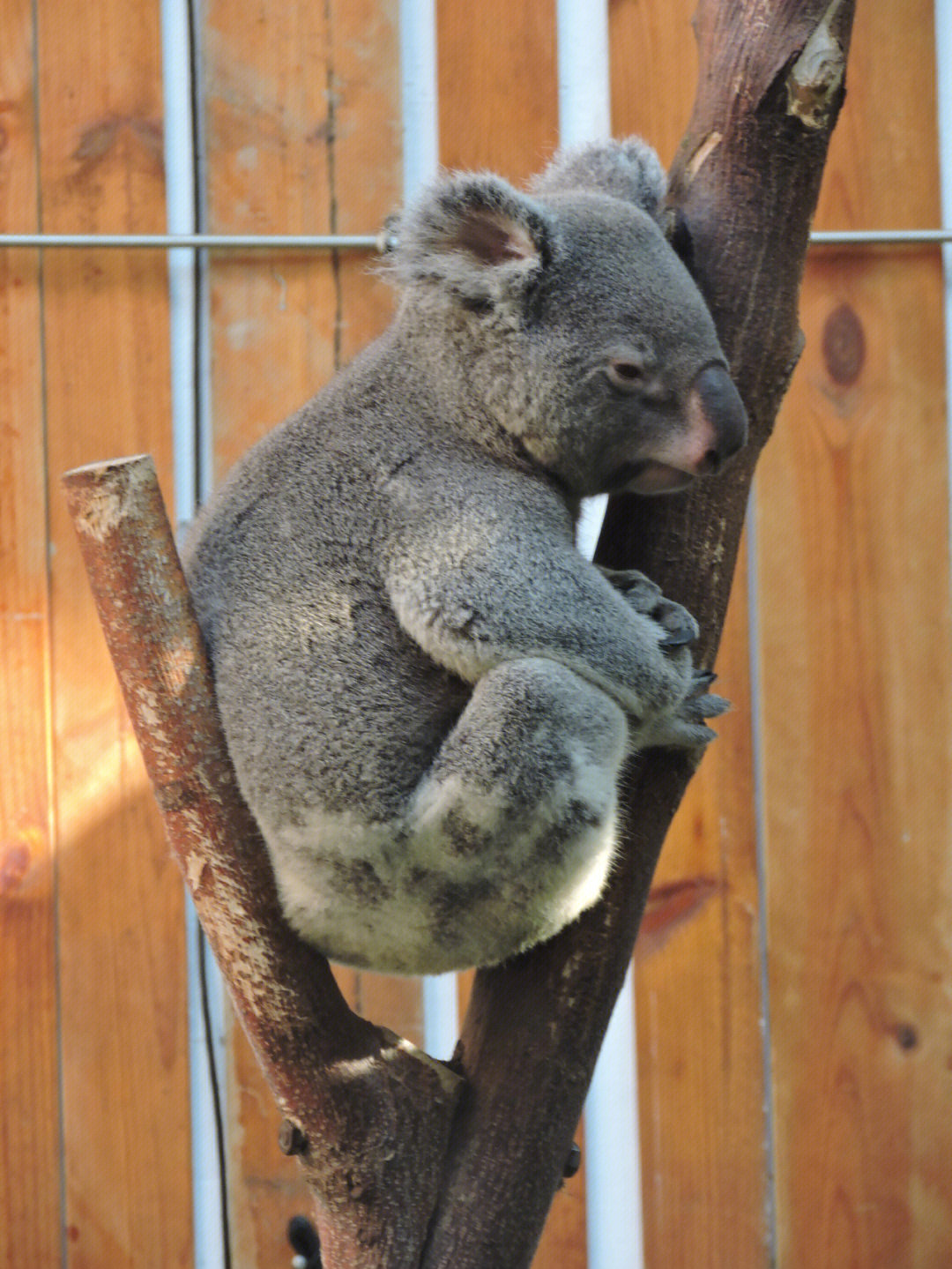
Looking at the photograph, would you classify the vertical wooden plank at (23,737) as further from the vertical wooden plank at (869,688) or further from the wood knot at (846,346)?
the wood knot at (846,346)

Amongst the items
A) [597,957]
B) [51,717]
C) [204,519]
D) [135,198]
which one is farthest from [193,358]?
[597,957]

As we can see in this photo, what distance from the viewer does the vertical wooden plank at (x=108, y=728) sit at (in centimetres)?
276

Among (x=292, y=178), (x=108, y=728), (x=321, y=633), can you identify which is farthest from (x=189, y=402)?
(x=321, y=633)

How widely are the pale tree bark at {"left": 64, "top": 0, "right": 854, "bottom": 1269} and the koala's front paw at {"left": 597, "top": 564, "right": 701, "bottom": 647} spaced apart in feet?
0.21

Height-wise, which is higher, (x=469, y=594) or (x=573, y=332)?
(x=573, y=332)

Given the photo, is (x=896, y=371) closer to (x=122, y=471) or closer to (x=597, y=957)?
(x=597, y=957)

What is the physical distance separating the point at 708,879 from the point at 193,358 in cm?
163

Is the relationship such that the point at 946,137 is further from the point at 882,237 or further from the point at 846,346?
the point at 846,346

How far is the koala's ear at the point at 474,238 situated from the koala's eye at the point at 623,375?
0.53 ft

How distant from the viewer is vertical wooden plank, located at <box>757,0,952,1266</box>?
2771 millimetres

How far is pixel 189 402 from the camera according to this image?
284 centimetres

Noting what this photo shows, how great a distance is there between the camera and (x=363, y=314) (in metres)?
2.83

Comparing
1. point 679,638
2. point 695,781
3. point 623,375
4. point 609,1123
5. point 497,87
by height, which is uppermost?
point 497,87

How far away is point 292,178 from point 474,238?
4.28ft
